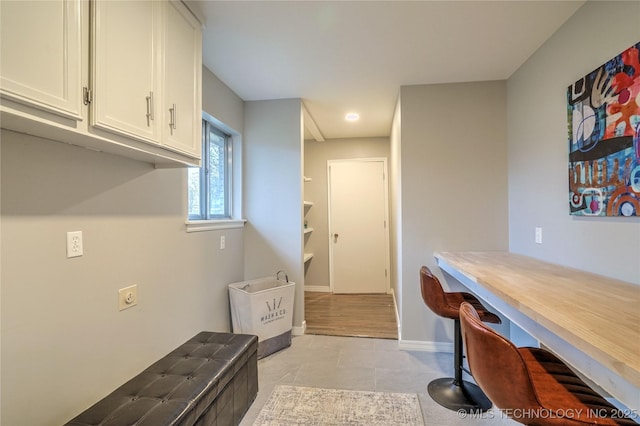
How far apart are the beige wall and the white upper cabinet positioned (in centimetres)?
312

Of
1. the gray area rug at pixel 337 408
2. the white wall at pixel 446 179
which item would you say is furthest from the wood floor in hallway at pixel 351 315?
the gray area rug at pixel 337 408

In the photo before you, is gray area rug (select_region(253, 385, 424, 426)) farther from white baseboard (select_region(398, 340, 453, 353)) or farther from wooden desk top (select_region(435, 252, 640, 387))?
wooden desk top (select_region(435, 252, 640, 387))

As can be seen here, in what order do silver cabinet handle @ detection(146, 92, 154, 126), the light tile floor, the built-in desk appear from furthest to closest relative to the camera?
the light tile floor → silver cabinet handle @ detection(146, 92, 154, 126) → the built-in desk

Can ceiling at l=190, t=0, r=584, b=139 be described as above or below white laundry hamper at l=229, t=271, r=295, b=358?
above

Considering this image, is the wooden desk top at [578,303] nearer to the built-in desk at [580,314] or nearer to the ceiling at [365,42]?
the built-in desk at [580,314]

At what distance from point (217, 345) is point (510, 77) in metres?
3.14

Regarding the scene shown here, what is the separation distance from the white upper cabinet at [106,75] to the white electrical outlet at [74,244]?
0.40 meters

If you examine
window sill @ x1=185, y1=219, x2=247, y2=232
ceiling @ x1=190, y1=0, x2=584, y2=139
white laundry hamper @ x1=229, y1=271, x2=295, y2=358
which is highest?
ceiling @ x1=190, y1=0, x2=584, y2=139

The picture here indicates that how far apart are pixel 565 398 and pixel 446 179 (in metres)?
2.01

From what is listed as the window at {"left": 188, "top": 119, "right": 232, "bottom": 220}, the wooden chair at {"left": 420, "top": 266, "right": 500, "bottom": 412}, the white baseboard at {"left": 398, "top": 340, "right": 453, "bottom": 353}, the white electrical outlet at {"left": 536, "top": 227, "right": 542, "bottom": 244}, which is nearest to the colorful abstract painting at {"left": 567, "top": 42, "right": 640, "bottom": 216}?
the white electrical outlet at {"left": 536, "top": 227, "right": 542, "bottom": 244}

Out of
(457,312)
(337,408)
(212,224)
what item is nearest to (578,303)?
(457,312)

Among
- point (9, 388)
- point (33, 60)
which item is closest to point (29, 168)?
point (33, 60)

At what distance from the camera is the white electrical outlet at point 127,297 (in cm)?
156

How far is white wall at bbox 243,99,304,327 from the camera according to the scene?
3066 millimetres
